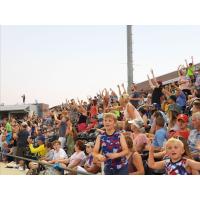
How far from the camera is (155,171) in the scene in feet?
20.5

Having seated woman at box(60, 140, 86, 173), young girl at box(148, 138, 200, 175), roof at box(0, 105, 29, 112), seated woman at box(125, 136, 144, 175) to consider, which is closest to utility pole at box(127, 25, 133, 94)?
seated woman at box(60, 140, 86, 173)

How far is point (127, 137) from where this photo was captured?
6543 mm

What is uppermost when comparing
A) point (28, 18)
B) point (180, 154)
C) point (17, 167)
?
point (28, 18)

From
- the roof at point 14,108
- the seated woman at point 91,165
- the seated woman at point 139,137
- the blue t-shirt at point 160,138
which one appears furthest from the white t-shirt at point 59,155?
the roof at point 14,108

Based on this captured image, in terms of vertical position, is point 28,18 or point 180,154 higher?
point 28,18

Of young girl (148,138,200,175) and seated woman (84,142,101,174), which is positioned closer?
young girl (148,138,200,175)

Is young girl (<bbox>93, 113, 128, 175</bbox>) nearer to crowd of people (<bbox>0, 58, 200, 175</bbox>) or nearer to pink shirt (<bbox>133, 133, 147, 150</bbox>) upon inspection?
crowd of people (<bbox>0, 58, 200, 175</bbox>)

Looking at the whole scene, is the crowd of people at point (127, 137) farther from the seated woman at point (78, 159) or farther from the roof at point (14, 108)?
the roof at point (14, 108)

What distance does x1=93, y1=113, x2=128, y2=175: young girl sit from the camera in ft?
19.6

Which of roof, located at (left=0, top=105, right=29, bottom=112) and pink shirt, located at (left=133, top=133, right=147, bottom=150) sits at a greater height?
roof, located at (left=0, top=105, right=29, bottom=112)

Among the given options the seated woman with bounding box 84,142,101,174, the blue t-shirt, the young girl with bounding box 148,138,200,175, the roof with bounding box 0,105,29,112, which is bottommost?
the seated woman with bounding box 84,142,101,174
